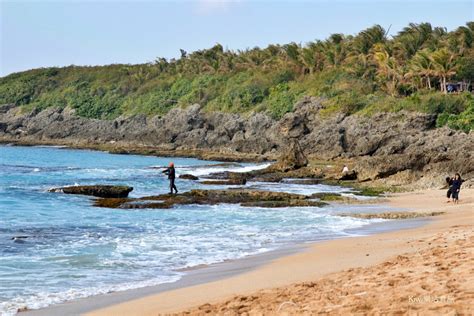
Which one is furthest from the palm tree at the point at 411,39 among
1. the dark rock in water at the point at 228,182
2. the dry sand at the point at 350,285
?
the dry sand at the point at 350,285

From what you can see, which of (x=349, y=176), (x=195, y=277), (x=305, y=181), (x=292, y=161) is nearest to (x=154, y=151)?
(x=292, y=161)

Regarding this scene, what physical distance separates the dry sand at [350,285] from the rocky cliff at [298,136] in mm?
16146

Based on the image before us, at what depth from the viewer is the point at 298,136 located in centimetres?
5534

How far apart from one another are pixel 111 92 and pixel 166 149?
36.6m

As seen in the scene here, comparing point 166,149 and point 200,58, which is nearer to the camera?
point 166,149

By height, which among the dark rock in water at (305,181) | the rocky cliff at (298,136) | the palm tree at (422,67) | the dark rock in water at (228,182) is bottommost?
the dark rock in water at (305,181)

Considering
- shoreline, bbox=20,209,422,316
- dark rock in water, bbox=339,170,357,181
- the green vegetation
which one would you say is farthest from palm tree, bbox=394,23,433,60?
shoreline, bbox=20,209,422,316

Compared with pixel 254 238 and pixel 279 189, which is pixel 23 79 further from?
pixel 254 238

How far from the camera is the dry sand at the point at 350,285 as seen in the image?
7582 mm

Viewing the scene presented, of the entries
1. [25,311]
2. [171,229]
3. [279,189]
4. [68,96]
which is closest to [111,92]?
[68,96]

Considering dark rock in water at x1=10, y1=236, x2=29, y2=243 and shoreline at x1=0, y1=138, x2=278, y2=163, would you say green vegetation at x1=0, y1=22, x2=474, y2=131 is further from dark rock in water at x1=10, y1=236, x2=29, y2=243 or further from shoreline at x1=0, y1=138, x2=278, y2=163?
dark rock in water at x1=10, y1=236, x2=29, y2=243

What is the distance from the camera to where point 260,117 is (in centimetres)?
6506

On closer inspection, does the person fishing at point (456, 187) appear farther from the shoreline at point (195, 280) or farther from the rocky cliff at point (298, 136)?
the shoreline at point (195, 280)

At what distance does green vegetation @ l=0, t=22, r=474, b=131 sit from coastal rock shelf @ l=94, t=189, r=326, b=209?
2266 centimetres
